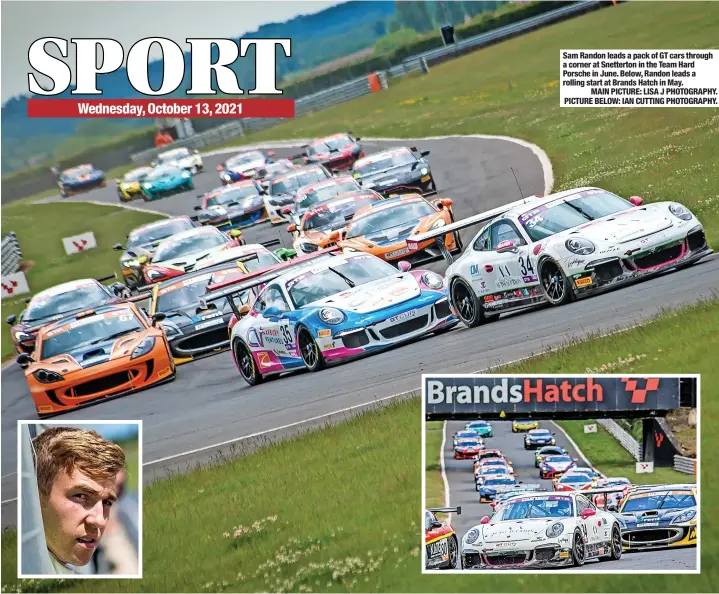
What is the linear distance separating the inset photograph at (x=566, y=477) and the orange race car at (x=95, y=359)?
405 cm

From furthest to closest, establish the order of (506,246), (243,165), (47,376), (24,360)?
(243,165) → (24,360) → (47,376) → (506,246)

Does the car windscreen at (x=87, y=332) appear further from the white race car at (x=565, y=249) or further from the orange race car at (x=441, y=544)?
the orange race car at (x=441, y=544)

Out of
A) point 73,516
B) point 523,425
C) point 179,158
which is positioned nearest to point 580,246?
point 523,425

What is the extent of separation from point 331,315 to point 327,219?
3471 mm

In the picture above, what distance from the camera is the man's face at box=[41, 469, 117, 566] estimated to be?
1420 cm

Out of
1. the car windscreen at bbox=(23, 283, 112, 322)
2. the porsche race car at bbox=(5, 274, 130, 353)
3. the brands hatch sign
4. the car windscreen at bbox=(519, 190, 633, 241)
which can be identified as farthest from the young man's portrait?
the car windscreen at bbox=(519, 190, 633, 241)

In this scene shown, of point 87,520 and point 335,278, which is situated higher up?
point 335,278

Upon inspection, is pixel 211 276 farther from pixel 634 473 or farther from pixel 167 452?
pixel 634 473

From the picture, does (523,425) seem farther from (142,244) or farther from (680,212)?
(142,244)

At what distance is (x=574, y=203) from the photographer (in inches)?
592

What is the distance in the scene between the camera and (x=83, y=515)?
46.7 feet

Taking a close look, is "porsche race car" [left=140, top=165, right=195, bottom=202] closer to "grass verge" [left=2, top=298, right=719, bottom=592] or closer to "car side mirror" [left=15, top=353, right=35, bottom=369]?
"car side mirror" [left=15, top=353, right=35, bottom=369]

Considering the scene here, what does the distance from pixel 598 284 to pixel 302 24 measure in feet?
14.0

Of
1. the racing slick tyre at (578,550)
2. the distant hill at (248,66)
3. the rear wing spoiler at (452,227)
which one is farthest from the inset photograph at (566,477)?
the distant hill at (248,66)
